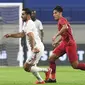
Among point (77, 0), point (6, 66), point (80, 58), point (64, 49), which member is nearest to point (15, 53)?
point (6, 66)

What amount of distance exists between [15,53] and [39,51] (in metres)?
10.1

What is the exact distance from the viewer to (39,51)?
13.3 meters

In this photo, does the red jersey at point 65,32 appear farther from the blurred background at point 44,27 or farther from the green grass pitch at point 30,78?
the blurred background at point 44,27

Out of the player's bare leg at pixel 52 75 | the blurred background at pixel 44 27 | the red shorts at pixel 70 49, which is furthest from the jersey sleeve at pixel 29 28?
the blurred background at pixel 44 27

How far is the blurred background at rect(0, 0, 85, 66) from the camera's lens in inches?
915

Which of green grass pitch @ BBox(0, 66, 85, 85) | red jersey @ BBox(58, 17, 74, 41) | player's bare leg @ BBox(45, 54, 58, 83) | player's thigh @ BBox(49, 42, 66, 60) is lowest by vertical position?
green grass pitch @ BBox(0, 66, 85, 85)

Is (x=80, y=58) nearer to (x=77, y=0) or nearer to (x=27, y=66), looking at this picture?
(x=77, y=0)

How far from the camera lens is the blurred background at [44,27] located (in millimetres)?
23234

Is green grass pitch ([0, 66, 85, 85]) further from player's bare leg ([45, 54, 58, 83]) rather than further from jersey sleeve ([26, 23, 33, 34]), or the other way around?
jersey sleeve ([26, 23, 33, 34])

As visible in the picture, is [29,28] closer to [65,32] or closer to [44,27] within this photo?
[65,32]

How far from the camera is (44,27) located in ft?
79.7

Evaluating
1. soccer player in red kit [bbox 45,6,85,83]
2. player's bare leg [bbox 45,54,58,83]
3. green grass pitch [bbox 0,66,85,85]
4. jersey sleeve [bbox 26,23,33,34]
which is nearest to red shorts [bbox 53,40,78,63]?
soccer player in red kit [bbox 45,6,85,83]

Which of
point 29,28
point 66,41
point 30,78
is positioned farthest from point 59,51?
point 30,78

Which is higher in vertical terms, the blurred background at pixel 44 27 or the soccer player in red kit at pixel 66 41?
the soccer player in red kit at pixel 66 41
